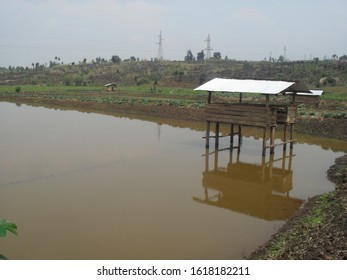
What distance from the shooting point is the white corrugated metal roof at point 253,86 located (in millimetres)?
15500

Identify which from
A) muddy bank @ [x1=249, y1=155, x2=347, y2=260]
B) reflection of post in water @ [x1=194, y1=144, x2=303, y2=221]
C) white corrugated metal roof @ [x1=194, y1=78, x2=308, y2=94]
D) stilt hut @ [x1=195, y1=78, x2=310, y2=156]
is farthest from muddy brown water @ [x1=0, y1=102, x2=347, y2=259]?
white corrugated metal roof @ [x1=194, y1=78, x2=308, y2=94]

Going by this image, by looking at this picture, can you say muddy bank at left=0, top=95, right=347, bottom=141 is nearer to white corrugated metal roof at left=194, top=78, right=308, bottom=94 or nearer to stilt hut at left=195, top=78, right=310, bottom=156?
stilt hut at left=195, top=78, right=310, bottom=156

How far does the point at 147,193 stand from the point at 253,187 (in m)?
3.63

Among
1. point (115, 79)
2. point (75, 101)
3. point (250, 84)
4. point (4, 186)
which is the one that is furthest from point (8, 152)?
point (115, 79)

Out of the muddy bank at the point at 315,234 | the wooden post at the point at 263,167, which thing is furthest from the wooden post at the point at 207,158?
the muddy bank at the point at 315,234

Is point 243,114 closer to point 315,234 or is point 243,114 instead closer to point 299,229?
point 299,229

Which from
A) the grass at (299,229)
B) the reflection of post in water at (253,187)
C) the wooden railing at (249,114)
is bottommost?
the reflection of post in water at (253,187)

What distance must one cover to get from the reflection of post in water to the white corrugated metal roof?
293 centimetres

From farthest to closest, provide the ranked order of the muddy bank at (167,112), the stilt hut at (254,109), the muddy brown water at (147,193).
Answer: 1. the muddy bank at (167,112)
2. the stilt hut at (254,109)
3. the muddy brown water at (147,193)

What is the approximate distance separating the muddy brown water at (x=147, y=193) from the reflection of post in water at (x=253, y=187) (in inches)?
1.3

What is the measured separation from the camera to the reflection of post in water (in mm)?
10727

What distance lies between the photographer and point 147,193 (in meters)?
11.5

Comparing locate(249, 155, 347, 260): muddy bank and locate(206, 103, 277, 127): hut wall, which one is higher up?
locate(206, 103, 277, 127): hut wall

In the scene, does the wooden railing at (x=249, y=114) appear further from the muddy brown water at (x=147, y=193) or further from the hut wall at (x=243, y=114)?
the muddy brown water at (x=147, y=193)
